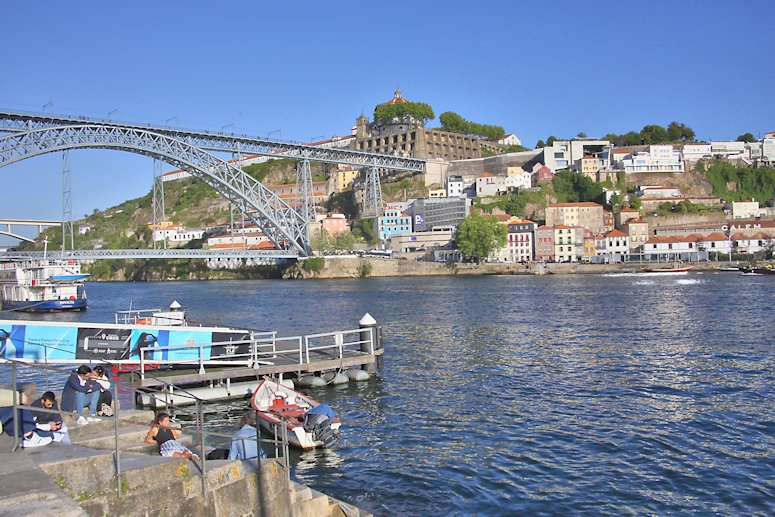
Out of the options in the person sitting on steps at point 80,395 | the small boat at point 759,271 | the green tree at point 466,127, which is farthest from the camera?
the green tree at point 466,127

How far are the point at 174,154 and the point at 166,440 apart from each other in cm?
5142

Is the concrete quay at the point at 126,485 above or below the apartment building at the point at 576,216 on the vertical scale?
below

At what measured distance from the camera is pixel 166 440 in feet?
19.7

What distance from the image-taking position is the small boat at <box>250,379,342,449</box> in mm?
9750

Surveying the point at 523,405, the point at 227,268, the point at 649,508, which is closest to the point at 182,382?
the point at 523,405

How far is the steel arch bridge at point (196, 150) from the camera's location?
45.6 m

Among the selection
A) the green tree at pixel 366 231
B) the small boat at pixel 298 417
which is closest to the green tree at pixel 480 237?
the green tree at pixel 366 231

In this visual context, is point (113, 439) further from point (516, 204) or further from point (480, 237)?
point (516, 204)

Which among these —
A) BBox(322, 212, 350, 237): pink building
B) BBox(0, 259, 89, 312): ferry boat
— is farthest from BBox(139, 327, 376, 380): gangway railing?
BBox(322, 212, 350, 237): pink building

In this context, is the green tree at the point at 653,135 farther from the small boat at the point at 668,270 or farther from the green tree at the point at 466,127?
the small boat at the point at 668,270

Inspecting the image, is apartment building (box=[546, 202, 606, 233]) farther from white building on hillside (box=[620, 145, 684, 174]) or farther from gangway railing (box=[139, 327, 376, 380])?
gangway railing (box=[139, 327, 376, 380])

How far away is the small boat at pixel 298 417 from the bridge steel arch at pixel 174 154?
40008 mm

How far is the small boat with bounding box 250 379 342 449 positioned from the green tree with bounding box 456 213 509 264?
195 feet

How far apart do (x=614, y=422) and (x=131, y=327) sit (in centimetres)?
878
